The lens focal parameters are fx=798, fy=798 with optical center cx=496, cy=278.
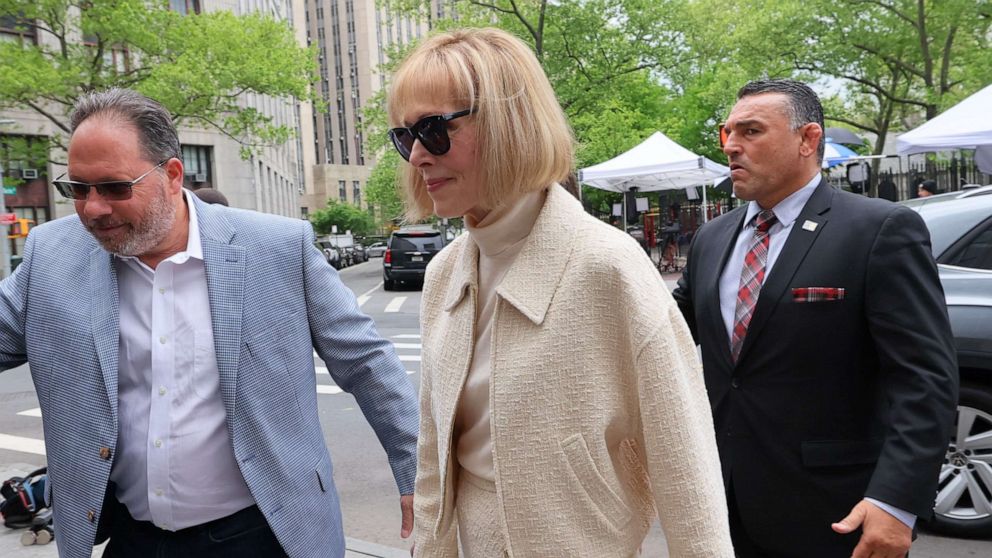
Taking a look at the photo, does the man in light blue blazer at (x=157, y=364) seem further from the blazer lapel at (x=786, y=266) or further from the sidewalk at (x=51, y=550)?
the sidewalk at (x=51, y=550)

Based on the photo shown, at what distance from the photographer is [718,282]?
2592 mm

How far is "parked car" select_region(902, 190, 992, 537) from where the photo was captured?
4145 millimetres

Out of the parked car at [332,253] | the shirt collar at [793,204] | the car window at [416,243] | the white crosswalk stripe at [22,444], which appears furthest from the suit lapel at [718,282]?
the parked car at [332,253]

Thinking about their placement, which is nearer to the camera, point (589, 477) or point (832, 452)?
point (589, 477)

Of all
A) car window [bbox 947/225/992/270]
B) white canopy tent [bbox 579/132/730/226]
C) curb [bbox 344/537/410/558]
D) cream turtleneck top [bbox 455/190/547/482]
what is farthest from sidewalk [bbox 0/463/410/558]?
white canopy tent [bbox 579/132/730/226]

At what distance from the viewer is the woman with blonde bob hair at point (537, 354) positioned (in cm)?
148

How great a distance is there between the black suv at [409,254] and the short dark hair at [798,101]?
2004 cm

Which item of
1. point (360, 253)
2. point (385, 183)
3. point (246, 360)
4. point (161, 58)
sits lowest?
point (360, 253)

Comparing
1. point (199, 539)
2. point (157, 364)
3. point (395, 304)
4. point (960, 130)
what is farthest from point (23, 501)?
point (395, 304)

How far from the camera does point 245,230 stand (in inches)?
93.8

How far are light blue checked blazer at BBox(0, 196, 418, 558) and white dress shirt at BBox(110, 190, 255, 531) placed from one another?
0.21ft

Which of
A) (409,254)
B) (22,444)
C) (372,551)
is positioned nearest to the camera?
(372,551)

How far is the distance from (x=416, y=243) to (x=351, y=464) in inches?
678

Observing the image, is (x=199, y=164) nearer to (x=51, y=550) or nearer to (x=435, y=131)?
(x=51, y=550)
